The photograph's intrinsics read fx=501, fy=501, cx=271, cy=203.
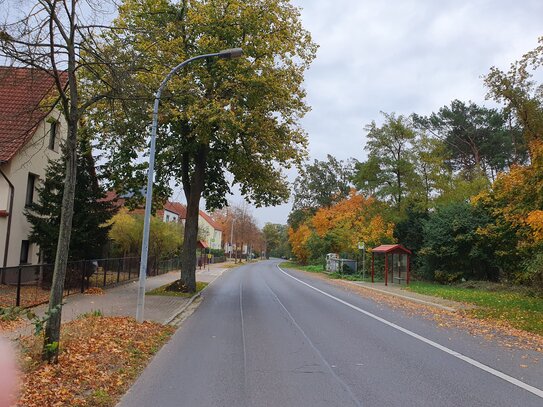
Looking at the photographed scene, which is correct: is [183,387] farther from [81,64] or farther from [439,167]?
[439,167]

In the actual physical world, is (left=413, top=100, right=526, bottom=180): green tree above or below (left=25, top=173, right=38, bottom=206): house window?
above

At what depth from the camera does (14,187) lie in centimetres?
2008

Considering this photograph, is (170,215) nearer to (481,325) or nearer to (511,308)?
(511,308)

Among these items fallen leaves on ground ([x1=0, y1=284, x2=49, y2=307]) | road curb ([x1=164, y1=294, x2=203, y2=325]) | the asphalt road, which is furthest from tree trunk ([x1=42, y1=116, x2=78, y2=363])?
fallen leaves on ground ([x1=0, y1=284, x2=49, y2=307])

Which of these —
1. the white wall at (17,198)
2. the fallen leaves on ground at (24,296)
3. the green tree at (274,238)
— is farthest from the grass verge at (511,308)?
the green tree at (274,238)

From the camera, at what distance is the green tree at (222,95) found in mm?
17547

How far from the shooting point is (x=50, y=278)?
17.2m

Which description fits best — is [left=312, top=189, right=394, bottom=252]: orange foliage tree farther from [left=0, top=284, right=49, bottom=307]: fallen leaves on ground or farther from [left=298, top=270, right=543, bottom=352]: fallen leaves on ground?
[left=0, top=284, right=49, bottom=307]: fallen leaves on ground

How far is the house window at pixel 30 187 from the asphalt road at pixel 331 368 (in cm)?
1198

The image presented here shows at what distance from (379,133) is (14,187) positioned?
28.7 meters

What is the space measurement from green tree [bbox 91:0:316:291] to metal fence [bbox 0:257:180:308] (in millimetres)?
3752

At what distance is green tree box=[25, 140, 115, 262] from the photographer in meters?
18.9

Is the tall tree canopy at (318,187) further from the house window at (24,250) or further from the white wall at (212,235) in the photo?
the house window at (24,250)

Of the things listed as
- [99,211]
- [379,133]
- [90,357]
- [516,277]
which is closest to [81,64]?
[90,357]
